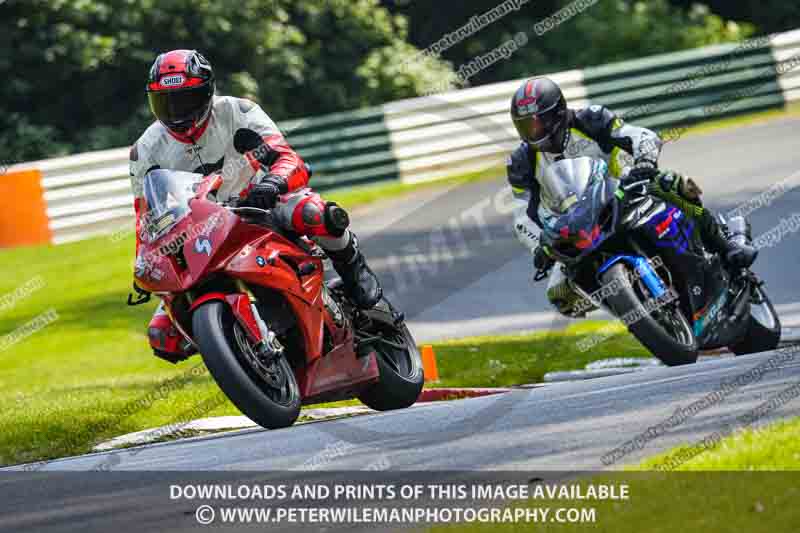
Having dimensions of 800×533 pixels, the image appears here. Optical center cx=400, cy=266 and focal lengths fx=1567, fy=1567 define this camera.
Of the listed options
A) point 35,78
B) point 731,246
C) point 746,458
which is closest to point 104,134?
point 35,78

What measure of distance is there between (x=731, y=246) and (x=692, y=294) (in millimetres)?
659

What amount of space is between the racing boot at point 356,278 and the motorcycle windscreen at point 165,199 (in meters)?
1.05

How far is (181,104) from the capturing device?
28.3 ft

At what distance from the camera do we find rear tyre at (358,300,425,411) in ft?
30.9

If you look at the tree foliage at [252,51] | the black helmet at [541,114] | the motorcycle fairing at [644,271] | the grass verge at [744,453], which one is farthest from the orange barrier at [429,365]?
the tree foliage at [252,51]

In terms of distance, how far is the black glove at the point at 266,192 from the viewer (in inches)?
327

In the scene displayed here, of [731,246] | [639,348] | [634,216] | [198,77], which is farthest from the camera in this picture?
[639,348]

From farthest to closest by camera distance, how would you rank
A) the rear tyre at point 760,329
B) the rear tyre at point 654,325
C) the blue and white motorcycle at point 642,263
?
1. the rear tyre at point 760,329
2. the blue and white motorcycle at point 642,263
3. the rear tyre at point 654,325

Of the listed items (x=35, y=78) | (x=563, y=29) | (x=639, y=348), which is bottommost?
(x=563, y=29)

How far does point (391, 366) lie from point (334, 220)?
1340 mm

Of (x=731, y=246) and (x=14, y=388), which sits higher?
(x=731, y=246)

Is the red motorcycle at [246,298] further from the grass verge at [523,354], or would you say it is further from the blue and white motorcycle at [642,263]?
the grass verge at [523,354]

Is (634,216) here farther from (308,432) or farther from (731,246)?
(308,432)

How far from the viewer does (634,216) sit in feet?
33.1
